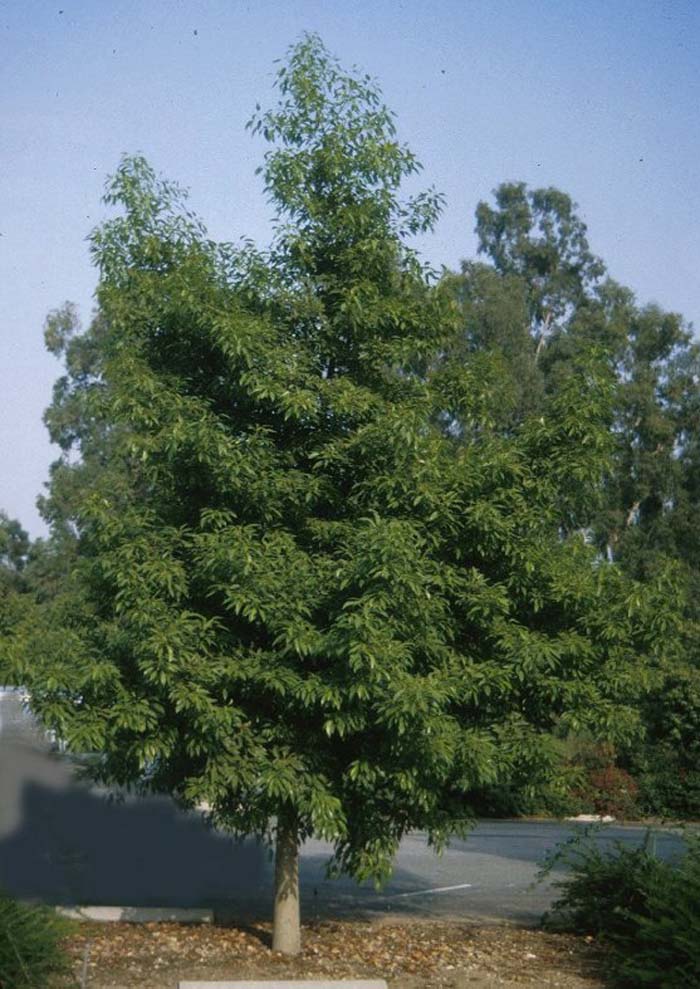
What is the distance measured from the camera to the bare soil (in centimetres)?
939

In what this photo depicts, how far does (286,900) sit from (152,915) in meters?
1.74

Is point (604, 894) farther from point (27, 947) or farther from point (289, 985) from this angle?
point (27, 947)

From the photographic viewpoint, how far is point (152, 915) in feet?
36.9

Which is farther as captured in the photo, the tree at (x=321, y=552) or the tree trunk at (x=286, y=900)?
the tree trunk at (x=286, y=900)

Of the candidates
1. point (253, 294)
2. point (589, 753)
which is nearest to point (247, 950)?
point (253, 294)

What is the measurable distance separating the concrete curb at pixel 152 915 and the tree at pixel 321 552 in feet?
4.78

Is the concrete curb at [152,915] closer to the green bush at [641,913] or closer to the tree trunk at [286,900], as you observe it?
the tree trunk at [286,900]

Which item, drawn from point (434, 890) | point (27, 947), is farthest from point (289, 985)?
point (434, 890)

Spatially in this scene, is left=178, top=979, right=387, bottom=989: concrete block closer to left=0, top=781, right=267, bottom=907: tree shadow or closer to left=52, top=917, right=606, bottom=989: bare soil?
left=52, top=917, right=606, bottom=989: bare soil

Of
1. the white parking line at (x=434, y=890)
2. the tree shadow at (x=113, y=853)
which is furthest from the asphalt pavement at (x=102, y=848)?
the white parking line at (x=434, y=890)

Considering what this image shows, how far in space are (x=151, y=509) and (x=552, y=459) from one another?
3111 millimetres

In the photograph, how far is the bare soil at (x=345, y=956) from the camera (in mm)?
9391

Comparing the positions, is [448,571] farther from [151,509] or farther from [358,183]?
[358,183]

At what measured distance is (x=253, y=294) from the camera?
10.3 m
